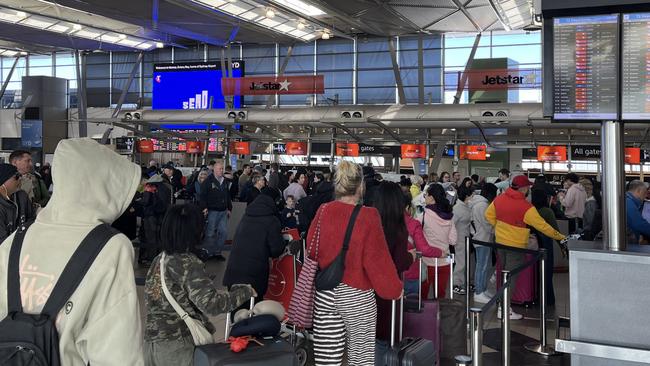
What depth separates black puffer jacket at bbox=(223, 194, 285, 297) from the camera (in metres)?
4.78

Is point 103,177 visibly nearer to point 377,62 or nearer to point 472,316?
point 472,316

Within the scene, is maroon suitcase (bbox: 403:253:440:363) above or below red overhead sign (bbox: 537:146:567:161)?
below

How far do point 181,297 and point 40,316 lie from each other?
1.20m

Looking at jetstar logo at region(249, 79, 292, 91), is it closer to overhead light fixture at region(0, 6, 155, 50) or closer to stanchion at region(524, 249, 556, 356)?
overhead light fixture at region(0, 6, 155, 50)

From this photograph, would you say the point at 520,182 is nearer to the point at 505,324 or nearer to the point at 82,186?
the point at 505,324

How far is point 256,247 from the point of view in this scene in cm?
482

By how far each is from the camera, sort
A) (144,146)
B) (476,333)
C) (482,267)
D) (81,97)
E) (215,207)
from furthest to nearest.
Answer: (81,97) < (144,146) < (215,207) < (482,267) < (476,333)

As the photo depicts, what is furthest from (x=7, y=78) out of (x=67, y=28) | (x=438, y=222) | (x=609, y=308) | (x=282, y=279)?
(x=609, y=308)

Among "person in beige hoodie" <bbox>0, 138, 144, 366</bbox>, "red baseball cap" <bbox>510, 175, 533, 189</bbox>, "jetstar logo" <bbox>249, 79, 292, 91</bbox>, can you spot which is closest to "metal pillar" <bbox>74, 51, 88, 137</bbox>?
"jetstar logo" <bbox>249, 79, 292, 91</bbox>

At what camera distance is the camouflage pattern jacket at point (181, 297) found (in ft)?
9.45

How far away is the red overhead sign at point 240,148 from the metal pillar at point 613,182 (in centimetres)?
2340

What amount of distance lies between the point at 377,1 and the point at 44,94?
25538mm

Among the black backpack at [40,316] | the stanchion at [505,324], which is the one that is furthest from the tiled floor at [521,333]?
the black backpack at [40,316]

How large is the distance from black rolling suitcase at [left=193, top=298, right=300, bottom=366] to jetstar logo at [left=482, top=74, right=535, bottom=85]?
665 inches
